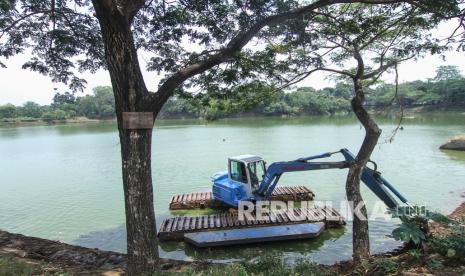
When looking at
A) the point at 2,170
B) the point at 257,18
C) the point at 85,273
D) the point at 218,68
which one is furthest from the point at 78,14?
the point at 2,170

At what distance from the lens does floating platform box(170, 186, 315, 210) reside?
14453mm

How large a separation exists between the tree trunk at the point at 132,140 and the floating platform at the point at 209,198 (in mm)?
9210

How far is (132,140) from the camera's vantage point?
4.93 m

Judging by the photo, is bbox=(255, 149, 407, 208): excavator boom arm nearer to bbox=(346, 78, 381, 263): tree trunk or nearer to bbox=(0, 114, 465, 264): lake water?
bbox=(346, 78, 381, 263): tree trunk

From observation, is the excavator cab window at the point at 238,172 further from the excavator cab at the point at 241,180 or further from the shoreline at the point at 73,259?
the shoreline at the point at 73,259

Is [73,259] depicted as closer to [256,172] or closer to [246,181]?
[246,181]

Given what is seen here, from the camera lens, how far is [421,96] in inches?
2785

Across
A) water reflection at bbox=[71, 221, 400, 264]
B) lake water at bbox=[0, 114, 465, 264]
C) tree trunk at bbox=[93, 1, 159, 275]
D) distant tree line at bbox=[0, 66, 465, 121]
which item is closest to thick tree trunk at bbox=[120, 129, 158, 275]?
tree trunk at bbox=[93, 1, 159, 275]

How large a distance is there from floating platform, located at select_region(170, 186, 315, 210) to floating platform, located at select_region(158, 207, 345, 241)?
2.40m

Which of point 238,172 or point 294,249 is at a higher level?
point 238,172

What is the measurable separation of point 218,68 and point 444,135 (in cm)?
3464

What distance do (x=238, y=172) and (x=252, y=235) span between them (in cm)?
289

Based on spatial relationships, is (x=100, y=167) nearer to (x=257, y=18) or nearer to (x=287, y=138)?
(x=287, y=138)

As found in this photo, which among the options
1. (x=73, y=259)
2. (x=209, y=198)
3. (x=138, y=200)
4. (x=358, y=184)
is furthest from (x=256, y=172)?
(x=138, y=200)
